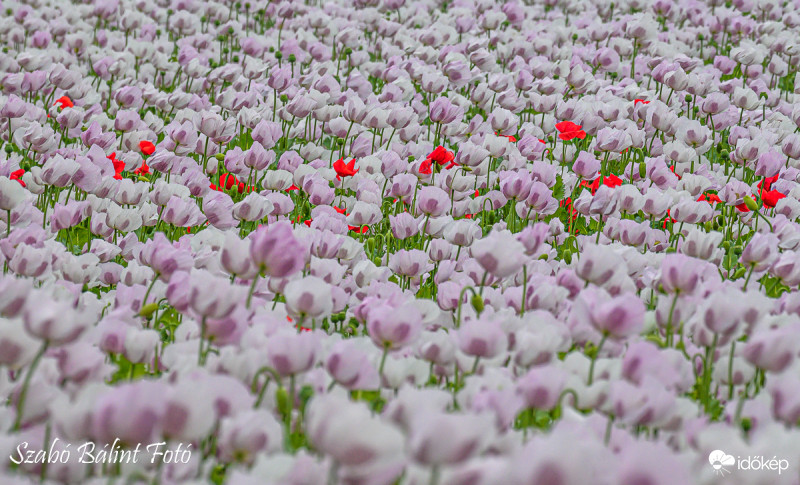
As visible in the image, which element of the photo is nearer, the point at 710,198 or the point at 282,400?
the point at 282,400

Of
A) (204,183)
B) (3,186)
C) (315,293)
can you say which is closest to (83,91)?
(204,183)

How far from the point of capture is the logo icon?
1712mm

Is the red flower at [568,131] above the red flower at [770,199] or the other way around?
the other way around

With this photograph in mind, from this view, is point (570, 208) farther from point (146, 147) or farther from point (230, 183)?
point (146, 147)

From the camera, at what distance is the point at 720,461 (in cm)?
175

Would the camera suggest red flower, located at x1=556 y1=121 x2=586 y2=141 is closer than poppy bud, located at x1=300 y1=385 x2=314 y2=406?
No

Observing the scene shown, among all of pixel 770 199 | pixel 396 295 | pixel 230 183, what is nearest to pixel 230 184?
pixel 230 183

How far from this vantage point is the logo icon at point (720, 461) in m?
1.71

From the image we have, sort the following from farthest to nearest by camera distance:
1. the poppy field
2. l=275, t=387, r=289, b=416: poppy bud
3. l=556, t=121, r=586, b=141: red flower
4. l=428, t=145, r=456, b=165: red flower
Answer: l=556, t=121, r=586, b=141: red flower, l=428, t=145, r=456, b=165: red flower, l=275, t=387, r=289, b=416: poppy bud, the poppy field

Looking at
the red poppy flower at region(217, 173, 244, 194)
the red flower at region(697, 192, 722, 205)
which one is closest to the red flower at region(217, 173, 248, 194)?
the red poppy flower at region(217, 173, 244, 194)

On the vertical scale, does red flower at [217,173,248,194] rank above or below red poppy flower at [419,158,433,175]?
below

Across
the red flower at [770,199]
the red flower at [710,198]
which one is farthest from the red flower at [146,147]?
the red flower at [770,199]

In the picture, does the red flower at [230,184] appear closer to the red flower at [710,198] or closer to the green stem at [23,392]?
the red flower at [710,198]

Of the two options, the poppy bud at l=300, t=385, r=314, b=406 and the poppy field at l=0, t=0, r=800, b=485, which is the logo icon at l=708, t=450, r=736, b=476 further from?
the poppy bud at l=300, t=385, r=314, b=406
